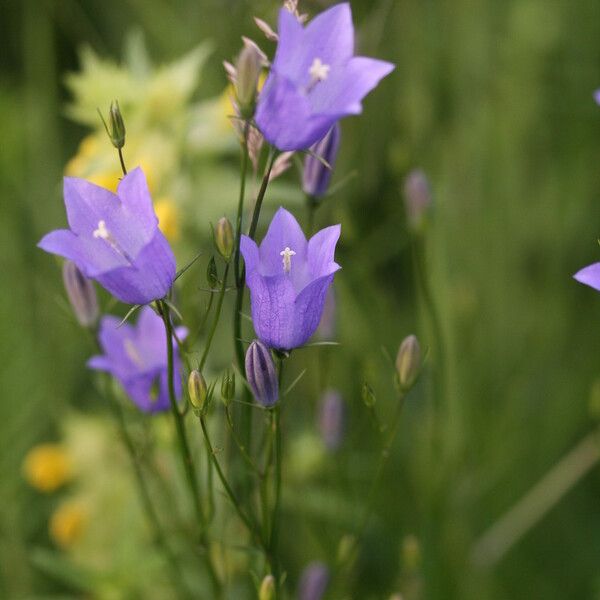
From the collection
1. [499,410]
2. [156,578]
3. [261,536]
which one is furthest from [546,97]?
[261,536]

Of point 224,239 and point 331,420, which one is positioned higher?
point 224,239

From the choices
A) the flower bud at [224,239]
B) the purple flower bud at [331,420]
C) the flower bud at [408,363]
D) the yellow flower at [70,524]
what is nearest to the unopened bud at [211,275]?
the flower bud at [224,239]

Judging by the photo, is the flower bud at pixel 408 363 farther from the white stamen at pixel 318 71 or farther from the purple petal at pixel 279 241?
the white stamen at pixel 318 71

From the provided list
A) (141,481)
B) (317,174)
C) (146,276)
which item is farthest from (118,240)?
(141,481)

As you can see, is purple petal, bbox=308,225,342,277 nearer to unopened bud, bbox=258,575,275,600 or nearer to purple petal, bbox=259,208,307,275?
purple petal, bbox=259,208,307,275

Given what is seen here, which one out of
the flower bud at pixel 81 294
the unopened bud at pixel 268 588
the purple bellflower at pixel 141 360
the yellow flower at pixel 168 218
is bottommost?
the unopened bud at pixel 268 588

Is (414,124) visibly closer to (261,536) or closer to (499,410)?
(499,410)

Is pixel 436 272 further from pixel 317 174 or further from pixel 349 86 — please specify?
pixel 349 86
